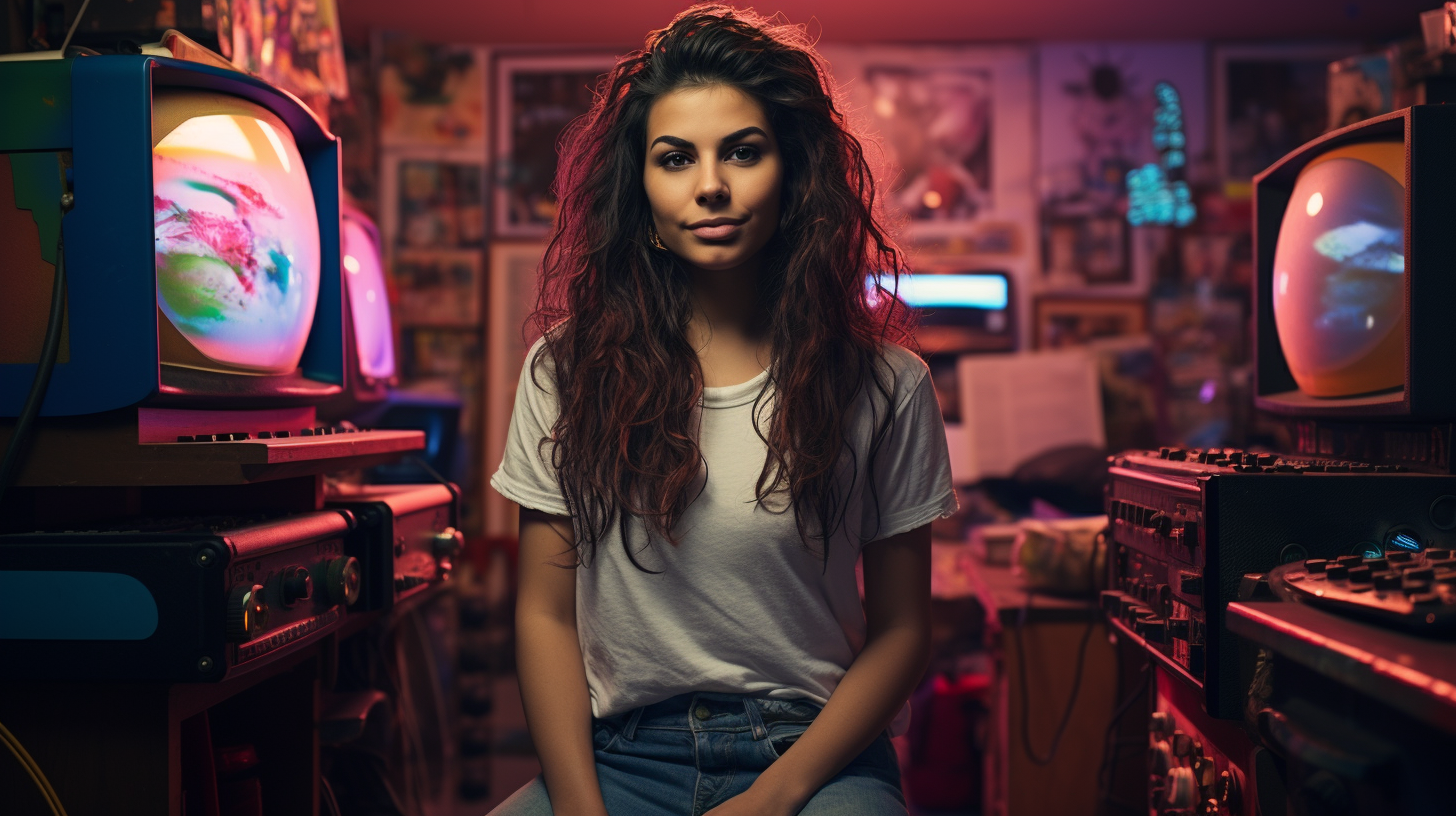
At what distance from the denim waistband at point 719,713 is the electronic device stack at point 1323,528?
1.43ft

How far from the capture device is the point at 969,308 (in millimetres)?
3025

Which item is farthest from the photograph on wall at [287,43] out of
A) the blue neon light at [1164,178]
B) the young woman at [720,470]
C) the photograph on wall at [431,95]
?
the blue neon light at [1164,178]

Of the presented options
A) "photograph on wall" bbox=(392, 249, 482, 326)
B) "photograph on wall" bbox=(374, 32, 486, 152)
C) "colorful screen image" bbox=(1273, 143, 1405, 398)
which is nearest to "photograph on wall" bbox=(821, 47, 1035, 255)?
"photograph on wall" bbox=(374, 32, 486, 152)

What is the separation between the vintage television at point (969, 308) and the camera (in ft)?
9.86

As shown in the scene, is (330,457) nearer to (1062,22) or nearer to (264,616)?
(264,616)

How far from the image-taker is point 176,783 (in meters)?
0.96

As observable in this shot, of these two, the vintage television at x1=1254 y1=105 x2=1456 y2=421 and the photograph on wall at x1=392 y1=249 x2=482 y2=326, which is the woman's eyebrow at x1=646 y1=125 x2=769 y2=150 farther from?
the photograph on wall at x1=392 y1=249 x2=482 y2=326

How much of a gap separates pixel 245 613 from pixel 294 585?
0.42 ft

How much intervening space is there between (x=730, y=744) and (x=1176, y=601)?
21.1 inches

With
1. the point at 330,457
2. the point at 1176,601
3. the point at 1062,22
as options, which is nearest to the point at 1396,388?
the point at 1176,601

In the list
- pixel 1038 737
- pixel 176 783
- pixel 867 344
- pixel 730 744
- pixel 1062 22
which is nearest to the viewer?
pixel 176 783

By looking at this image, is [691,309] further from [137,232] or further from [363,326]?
[363,326]

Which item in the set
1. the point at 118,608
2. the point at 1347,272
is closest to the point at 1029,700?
the point at 1347,272

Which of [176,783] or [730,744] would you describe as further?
[730,744]
